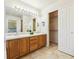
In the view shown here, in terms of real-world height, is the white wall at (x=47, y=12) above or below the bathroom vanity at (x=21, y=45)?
above

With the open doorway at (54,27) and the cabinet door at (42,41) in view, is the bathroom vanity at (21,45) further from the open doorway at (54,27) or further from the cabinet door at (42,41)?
the open doorway at (54,27)

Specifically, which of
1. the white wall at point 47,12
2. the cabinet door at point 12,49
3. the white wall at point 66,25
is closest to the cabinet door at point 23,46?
the cabinet door at point 12,49

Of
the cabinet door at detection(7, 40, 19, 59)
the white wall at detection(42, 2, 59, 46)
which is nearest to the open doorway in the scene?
the white wall at detection(42, 2, 59, 46)

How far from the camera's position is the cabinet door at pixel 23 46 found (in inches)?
117

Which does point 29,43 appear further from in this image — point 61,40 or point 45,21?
point 45,21

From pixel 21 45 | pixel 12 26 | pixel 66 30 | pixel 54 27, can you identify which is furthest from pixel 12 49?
pixel 54 27

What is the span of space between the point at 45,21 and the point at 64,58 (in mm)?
2499

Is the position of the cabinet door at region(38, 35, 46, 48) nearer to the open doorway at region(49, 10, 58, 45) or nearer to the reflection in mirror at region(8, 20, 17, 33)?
the open doorway at region(49, 10, 58, 45)

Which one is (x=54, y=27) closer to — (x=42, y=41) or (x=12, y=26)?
(x=42, y=41)

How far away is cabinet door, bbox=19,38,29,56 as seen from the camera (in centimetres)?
296

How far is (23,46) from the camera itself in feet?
10.0

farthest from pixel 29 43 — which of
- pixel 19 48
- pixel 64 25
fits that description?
pixel 64 25

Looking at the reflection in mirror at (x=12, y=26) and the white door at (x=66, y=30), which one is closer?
the white door at (x=66, y=30)
